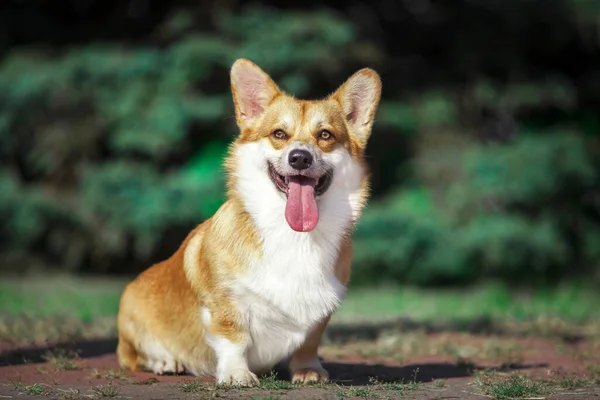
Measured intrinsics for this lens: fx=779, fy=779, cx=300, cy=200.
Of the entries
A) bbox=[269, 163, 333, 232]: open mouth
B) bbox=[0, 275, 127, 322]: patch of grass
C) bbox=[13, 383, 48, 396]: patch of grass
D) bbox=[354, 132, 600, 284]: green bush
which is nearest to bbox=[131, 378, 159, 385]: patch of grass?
bbox=[13, 383, 48, 396]: patch of grass

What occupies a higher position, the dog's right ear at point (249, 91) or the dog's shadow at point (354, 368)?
the dog's right ear at point (249, 91)

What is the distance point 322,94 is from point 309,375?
343 inches

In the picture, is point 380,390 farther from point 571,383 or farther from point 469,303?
point 469,303

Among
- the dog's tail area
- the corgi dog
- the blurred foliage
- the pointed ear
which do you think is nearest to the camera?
the corgi dog

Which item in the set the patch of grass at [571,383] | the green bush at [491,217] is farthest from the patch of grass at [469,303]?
the patch of grass at [571,383]

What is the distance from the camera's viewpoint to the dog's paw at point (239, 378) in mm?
4254

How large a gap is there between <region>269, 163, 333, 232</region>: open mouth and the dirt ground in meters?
0.91

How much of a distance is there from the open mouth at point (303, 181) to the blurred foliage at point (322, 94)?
7.38 metres

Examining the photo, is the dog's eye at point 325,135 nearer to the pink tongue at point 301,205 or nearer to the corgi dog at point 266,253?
the corgi dog at point 266,253

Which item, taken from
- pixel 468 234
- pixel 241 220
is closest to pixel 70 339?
pixel 241 220

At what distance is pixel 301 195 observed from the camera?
4.44m

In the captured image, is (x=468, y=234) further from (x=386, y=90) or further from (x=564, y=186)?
(x=386, y=90)

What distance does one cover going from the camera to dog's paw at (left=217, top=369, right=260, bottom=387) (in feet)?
14.0

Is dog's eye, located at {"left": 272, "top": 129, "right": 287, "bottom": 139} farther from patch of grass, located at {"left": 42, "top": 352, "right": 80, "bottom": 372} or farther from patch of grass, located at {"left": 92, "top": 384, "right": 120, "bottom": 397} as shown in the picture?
patch of grass, located at {"left": 42, "top": 352, "right": 80, "bottom": 372}
